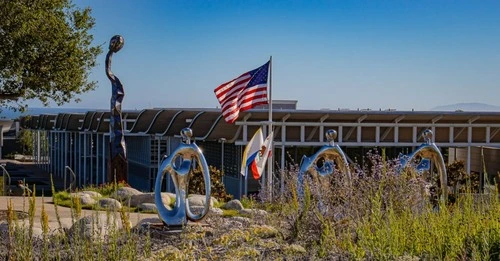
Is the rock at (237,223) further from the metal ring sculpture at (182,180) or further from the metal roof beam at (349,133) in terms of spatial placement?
the metal roof beam at (349,133)

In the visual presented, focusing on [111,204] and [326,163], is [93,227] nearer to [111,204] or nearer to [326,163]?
[326,163]

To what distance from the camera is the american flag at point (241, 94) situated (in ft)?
59.1

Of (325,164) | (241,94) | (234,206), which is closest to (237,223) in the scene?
(325,164)

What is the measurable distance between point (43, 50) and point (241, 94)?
16.6 feet

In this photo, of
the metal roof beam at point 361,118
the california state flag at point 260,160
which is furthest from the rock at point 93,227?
the metal roof beam at point 361,118

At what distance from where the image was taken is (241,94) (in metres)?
18.1

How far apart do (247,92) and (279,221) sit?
9.00m

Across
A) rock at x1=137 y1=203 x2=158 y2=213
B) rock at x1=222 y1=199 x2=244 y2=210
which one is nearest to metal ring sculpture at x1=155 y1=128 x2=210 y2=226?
rock at x1=137 y1=203 x2=158 y2=213

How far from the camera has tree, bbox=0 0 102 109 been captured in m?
17.4

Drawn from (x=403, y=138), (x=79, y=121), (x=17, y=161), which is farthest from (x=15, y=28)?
(x=17, y=161)

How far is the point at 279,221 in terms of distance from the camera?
9.37 metres

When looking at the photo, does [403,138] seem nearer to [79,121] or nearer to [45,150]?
[79,121]

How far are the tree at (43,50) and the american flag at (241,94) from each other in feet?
13.0

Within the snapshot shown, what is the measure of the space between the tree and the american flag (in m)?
3.96
